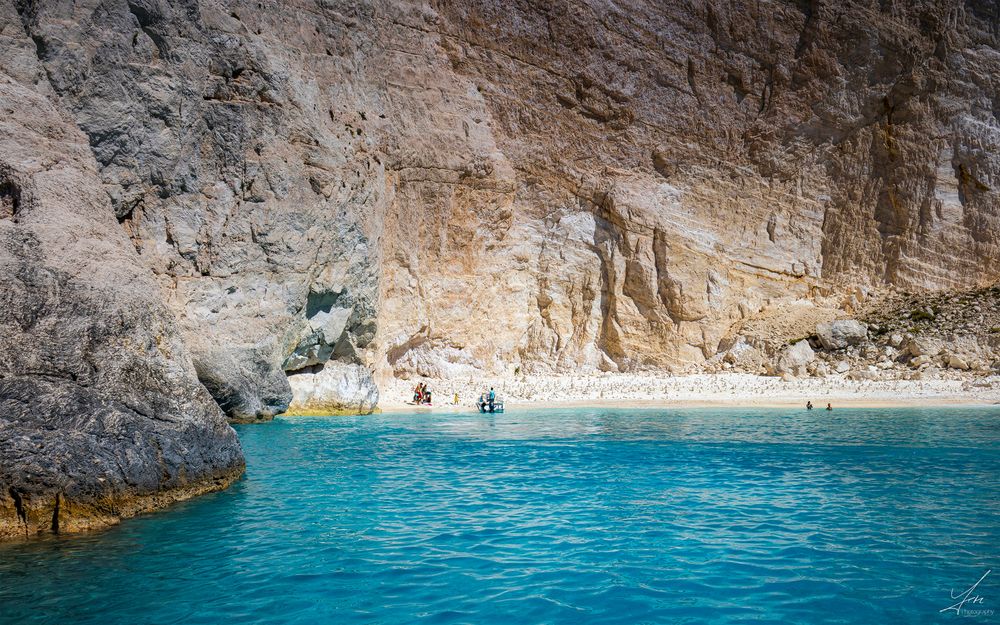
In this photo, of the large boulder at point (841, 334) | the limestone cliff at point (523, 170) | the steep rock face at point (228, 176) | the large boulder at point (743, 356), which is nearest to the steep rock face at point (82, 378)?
the steep rock face at point (228, 176)

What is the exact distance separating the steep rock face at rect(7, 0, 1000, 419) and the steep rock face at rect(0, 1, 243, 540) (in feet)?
30.2

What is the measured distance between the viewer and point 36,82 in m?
16.5

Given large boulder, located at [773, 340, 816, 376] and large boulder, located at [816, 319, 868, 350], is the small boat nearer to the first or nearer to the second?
large boulder, located at [773, 340, 816, 376]

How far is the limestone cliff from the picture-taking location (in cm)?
2142

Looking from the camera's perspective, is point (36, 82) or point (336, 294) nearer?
point (36, 82)

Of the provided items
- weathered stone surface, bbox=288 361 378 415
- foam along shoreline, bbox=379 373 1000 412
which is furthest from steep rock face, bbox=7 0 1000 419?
foam along shoreline, bbox=379 373 1000 412

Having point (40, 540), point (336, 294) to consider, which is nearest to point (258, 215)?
point (336, 294)

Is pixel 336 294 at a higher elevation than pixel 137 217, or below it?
below

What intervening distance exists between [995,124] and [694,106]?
19082 mm

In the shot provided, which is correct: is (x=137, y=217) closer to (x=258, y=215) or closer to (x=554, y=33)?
(x=258, y=215)

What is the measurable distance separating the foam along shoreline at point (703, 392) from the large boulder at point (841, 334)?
411cm

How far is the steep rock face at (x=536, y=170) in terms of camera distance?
71.8 ft

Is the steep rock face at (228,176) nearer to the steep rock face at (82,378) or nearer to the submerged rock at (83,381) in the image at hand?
the steep rock face at (82,378)

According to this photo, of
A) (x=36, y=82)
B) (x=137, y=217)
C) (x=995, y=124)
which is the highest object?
(x=995, y=124)
